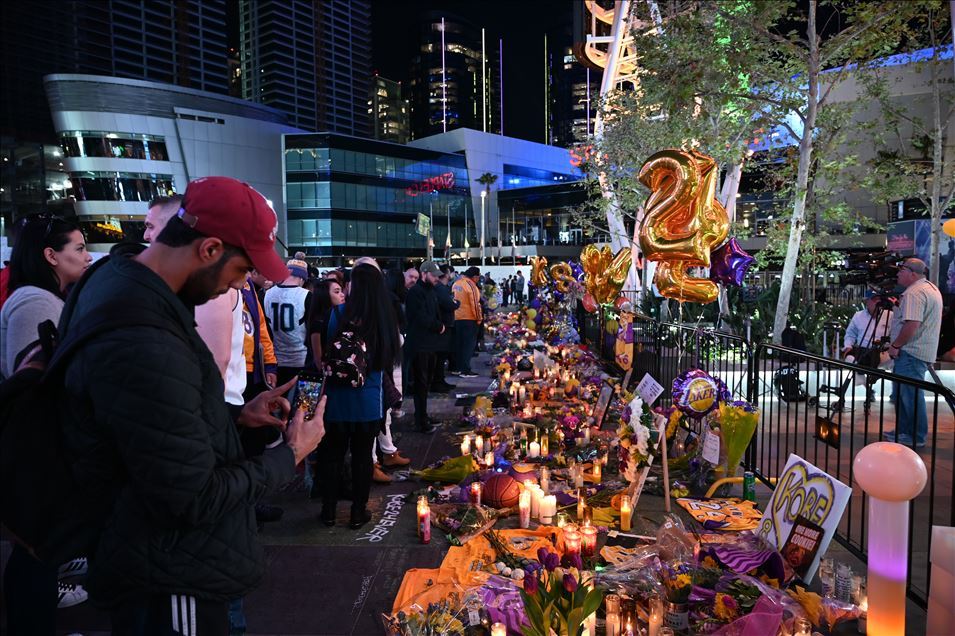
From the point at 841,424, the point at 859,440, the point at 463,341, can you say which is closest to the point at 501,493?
the point at 841,424

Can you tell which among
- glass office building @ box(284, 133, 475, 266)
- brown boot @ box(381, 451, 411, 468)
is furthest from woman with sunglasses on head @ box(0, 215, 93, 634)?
glass office building @ box(284, 133, 475, 266)

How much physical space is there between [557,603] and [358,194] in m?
59.3

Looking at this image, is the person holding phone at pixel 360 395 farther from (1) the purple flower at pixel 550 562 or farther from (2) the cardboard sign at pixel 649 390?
(2) the cardboard sign at pixel 649 390

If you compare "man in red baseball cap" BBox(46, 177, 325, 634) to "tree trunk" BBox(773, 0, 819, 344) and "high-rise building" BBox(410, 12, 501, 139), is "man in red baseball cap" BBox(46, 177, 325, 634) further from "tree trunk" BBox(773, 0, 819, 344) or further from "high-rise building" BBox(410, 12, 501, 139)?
"high-rise building" BBox(410, 12, 501, 139)

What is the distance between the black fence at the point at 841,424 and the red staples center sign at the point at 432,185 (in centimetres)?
5588

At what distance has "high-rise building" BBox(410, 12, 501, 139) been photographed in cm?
15075

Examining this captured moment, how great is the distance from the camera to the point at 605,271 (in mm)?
10102

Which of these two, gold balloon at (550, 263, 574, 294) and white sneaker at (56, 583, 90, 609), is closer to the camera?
white sneaker at (56, 583, 90, 609)

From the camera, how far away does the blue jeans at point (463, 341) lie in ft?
38.0

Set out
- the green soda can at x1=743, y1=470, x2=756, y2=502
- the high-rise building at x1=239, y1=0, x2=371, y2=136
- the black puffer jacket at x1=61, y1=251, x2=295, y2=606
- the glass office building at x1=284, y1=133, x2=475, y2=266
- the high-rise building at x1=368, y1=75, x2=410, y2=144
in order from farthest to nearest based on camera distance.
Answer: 1. the high-rise building at x1=368, y1=75, x2=410, y2=144
2. the high-rise building at x1=239, y1=0, x2=371, y2=136
3. the glass office building at x1=284, y1=133, x2=475, y2=266
4. the green soda can at x1=743, y1=470, x2=756, y2=502
5. the black puffer jacket at x1=61, y1=251, x2=295, y2=606

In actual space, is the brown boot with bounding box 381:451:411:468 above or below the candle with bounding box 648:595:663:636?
below

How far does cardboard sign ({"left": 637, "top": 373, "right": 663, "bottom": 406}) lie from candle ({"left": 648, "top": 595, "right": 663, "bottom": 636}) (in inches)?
91.0

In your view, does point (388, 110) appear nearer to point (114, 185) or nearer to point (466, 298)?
point (114, 185)

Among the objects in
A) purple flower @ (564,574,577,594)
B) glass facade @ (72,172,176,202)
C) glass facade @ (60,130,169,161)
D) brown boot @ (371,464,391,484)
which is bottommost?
brown boot @ (371,464,391,484)
